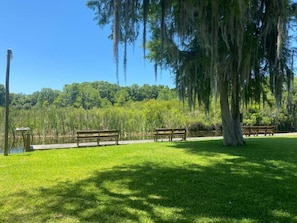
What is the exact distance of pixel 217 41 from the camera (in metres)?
7.36

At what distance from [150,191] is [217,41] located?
4810 mm

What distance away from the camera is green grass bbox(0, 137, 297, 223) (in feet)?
10.6

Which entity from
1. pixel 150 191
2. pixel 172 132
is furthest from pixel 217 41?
pixel 172 132

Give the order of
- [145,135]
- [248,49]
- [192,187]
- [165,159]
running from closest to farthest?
[192,187] < [165,159] < [248,49] < [145,135]

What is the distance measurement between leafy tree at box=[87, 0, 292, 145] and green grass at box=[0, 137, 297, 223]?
2.60 m

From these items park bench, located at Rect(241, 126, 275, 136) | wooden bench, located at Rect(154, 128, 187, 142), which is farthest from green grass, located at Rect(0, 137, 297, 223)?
park bench, located at Rect(241, 126, 275, 136)

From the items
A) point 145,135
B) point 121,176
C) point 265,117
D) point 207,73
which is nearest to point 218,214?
point 121,176

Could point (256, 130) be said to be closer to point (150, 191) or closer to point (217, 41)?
point (217, 41)

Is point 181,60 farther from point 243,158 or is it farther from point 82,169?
point 82,169

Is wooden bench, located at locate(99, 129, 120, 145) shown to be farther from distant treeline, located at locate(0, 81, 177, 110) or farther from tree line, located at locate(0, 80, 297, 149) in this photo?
distant treeline, located at locate(0, 81, 177, 110)

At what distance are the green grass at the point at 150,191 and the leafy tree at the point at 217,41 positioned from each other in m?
2.60

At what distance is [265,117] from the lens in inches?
1040

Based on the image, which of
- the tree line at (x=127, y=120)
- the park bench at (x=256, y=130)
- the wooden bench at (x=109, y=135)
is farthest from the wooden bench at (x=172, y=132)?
the park bench at (x=256, y=130)

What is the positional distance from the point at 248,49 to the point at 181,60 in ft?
7.44
